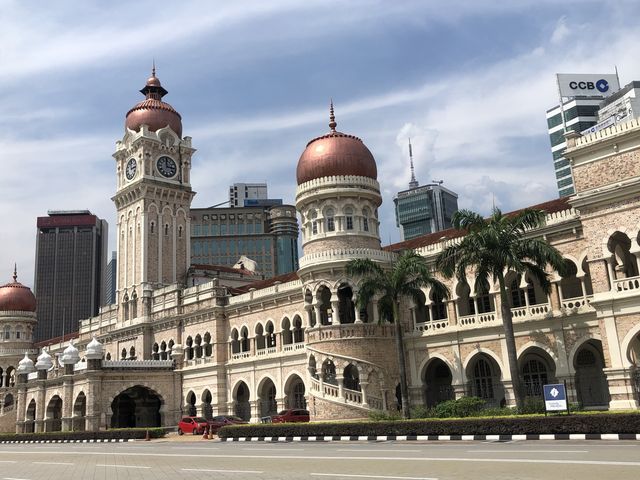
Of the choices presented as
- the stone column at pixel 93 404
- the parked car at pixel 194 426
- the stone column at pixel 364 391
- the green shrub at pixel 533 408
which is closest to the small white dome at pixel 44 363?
the stone column at pixel 93 404

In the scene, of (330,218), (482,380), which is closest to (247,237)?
(330,218)

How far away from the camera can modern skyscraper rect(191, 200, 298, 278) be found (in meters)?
121

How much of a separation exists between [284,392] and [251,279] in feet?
72.0

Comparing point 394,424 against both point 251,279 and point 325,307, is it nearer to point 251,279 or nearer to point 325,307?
point 325,307

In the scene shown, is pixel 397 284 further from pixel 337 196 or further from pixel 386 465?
pixel 386 465

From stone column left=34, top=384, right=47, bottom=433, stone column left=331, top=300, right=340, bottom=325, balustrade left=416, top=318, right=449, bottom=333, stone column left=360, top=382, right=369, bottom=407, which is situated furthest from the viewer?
stone column left=34, top=384, right=47, bottom=433

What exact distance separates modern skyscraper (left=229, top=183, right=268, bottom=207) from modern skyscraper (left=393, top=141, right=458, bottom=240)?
4073cm

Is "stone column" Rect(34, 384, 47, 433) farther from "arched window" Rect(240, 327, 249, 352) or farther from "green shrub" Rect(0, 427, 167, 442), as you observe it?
"arched window" Rect(240, 327, 249, 352)

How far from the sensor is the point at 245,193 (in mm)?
162500

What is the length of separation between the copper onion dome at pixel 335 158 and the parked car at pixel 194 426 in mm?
14687

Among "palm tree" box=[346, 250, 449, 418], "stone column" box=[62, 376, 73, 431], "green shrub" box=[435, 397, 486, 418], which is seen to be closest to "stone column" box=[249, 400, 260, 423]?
"stone column" box=[62, 376, 73, 431]

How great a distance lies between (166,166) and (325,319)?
92.0 feet

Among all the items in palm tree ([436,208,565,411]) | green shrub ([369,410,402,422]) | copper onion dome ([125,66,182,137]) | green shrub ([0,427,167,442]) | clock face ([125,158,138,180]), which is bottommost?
green shrub ([0,427,167,442])

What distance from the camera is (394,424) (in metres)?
24.5
